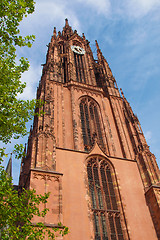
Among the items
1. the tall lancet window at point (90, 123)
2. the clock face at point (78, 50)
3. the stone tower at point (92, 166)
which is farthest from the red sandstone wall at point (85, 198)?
the clock face at point (78, 50)

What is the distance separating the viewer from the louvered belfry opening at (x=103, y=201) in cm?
1246

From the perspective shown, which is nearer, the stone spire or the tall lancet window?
the tall lancet window

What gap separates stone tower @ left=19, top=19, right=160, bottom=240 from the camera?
12184 millimetres

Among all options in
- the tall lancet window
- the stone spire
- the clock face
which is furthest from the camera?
the stone spire

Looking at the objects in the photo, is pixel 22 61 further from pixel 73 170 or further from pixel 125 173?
pixel 125 173

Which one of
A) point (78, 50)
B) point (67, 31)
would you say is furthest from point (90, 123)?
point (67, 31)

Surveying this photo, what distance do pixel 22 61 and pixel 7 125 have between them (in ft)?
8.80

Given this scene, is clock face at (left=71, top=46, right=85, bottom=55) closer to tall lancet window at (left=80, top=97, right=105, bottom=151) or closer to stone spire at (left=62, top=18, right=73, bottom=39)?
stone spire at (left=62, top=18, right=73, bottom=39)

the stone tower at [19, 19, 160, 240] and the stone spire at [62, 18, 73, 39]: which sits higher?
the stone spire at [62, 18, 73, 39]

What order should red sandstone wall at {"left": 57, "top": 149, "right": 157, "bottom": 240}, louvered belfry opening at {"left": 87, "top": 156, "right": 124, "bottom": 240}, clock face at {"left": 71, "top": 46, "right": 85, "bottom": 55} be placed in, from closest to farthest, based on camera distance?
red sandstone wall at {"left": 57, "top": 149, "right": 157, "bottom": 240} → louvered belfry opening at {"left": 87, "top": 156, "right": 124, "bottom": 240} → clock face at {"left": 71, "top": 46, "right": 85, "bottom": 55}

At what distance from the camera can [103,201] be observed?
45.1 feet

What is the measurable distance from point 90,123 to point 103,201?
276 inches

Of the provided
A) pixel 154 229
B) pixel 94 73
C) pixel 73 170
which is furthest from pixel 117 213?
pixel 94 73

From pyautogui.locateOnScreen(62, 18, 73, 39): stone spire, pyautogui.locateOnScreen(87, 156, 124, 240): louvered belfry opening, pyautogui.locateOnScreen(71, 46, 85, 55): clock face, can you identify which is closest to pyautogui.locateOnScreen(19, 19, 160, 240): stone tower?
pyautogui.locateOnScreen(87, 156, 124, 240): louvered belfry opening
